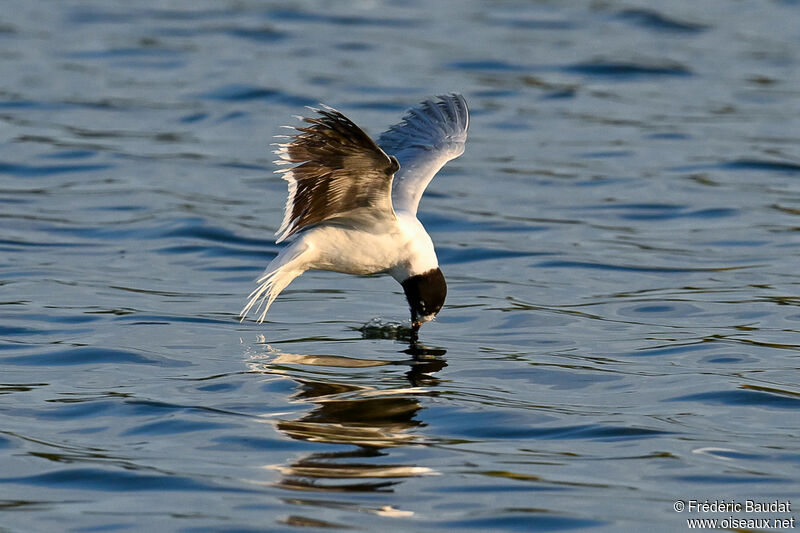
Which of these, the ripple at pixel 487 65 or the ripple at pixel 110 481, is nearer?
the ripple at pixel 110 481

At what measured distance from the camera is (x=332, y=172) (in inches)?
278

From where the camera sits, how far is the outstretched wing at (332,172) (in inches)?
264

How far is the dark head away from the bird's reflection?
198mm

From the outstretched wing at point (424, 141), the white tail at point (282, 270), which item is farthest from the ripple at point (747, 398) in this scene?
the outstretched wing at point (424, 141)

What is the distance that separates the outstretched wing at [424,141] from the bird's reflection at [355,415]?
112cm

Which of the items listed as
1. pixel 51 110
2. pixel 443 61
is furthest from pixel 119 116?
pixel 443 61

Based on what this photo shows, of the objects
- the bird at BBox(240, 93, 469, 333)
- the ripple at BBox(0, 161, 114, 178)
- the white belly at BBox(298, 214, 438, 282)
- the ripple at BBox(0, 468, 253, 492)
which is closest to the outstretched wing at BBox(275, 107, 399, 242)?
the bird at BBox(240, 93, 469, 333)

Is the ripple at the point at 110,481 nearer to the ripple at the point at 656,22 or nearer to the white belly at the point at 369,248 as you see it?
the white belly at the point at 369,248

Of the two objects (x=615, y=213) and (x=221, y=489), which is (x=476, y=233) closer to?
(x=615, y=213)

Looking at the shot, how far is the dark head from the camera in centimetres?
818

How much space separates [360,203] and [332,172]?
552 millimetres

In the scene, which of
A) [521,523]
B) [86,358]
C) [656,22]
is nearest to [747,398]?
[521,523]

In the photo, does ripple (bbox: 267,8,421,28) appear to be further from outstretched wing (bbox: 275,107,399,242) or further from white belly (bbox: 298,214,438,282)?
outstretched wing (bbox: 275,107,399,242)

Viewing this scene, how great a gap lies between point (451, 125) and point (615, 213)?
9.90 ft
